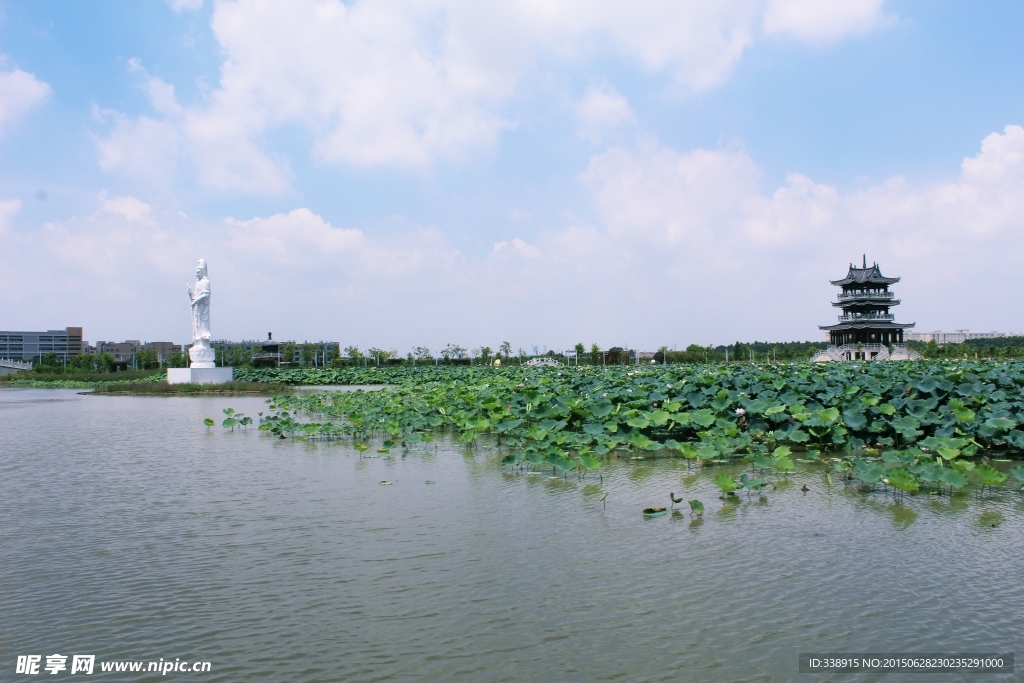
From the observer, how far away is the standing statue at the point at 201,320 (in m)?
26.1

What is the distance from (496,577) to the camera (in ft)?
13.0

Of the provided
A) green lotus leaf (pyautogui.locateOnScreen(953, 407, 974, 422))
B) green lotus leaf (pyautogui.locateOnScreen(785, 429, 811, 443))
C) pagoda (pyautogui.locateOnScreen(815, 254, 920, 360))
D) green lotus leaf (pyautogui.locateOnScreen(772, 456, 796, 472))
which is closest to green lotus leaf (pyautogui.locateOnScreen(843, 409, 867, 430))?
green lotus leaf (pyautogui.locateOnScreen(785, 429, 811, 443))

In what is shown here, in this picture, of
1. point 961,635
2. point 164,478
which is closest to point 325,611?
point 961,635

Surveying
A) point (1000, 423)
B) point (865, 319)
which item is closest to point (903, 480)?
point (1000, 423)

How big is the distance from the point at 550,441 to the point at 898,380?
4.58 meters

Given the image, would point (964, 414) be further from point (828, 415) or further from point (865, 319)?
point (865, 319)

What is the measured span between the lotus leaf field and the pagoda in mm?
38225

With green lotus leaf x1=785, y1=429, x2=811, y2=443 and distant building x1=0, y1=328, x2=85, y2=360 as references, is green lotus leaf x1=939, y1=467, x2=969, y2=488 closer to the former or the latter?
green lotus leaf x1=785, y1=429, x2=811, y2=443

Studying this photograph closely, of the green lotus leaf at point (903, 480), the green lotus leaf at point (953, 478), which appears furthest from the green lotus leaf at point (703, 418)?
the green lotus leaf at point (953, 478)

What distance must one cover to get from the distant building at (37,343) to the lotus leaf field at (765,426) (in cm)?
10248

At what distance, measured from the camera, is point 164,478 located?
700 cm

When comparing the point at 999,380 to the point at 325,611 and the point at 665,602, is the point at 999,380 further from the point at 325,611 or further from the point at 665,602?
the point at 325,611

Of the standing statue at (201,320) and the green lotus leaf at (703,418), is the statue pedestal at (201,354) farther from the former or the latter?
the green lotus leaf at (703,418)

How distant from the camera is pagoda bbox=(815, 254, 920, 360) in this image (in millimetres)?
45094
